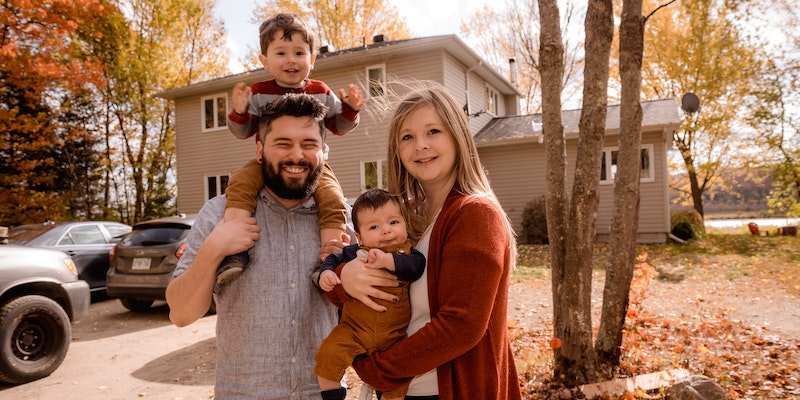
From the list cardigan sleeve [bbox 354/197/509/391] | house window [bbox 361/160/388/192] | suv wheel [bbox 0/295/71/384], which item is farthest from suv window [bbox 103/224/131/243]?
cardigan sleeve [bbox 354/197/509/391]

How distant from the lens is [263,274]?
201 centimetres

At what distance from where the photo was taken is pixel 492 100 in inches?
862

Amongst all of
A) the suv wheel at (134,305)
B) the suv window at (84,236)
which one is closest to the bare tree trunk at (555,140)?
the suv wheel at (134,305)

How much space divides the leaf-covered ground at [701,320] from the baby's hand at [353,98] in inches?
125

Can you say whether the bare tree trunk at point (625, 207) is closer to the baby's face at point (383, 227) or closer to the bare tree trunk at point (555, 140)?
the bare tree trunk at point (555, 140)

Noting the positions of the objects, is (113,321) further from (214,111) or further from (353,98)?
(214,111)

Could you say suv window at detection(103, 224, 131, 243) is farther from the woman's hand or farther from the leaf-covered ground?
the woman's hand

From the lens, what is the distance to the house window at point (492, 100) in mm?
21172

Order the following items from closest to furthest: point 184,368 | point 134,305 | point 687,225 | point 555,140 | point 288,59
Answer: point 288,59 < point 555,140 < point 184,368 < point 134,305 < point 687,225

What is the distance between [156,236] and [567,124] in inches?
592

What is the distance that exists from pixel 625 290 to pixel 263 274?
13.4 ft

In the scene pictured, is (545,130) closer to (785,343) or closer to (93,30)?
(785,343)

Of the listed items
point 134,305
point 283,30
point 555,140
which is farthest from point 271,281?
point 134,305

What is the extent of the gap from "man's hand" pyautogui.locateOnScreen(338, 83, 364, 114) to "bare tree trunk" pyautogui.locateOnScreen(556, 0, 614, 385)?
245 centimetres
